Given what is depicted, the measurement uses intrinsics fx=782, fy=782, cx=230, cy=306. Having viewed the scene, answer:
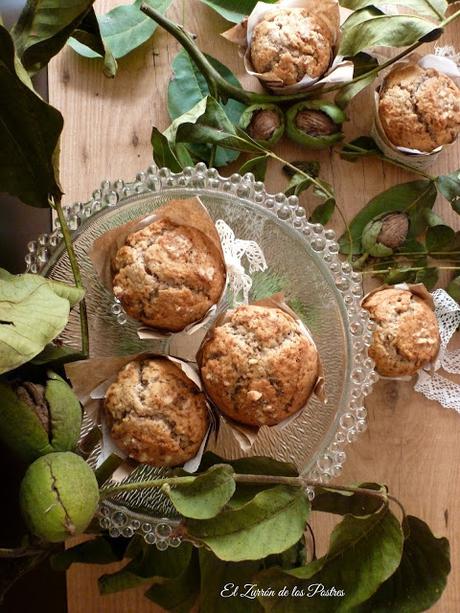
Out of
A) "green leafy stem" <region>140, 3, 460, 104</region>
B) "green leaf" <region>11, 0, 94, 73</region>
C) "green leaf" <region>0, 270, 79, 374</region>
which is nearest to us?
"green leaf" <region>0, 270, 79, 374</region>

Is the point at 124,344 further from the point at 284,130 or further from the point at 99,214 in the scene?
the point at 284,130

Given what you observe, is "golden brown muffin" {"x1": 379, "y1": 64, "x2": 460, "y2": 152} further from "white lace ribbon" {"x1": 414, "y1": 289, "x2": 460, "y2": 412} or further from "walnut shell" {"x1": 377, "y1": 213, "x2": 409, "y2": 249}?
"white lace ribbon" {"x1": 414, "y1": 289, "x2": 460, "y2": 412}

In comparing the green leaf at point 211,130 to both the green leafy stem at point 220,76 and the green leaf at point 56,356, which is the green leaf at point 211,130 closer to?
the green leafy stem at point 220,76

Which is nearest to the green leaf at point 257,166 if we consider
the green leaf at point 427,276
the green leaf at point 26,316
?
the green leaf at point 427,276

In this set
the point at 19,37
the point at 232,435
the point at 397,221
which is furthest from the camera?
the point at 397,221

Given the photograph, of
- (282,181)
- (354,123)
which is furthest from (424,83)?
(282,181)

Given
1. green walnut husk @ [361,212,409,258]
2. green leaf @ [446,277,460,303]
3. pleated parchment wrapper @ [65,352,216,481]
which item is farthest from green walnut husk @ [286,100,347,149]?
pleated parchment wrapper @ [65,352,216,481]
